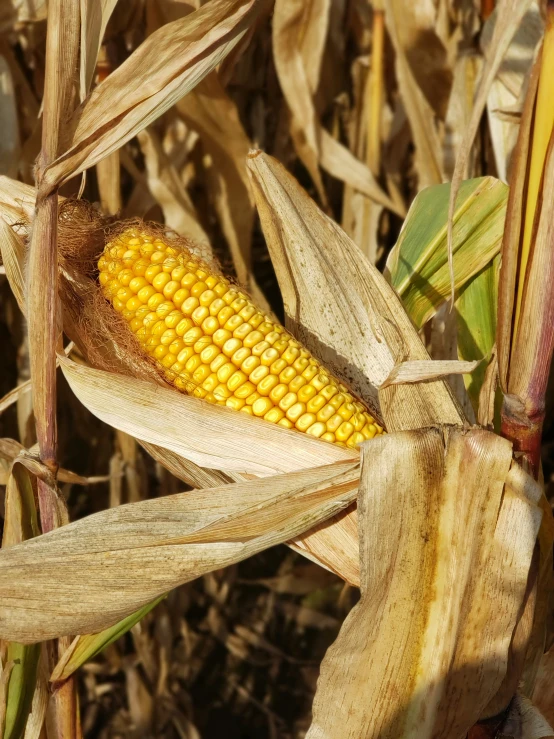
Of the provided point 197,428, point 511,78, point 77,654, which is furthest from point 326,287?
point 511,78

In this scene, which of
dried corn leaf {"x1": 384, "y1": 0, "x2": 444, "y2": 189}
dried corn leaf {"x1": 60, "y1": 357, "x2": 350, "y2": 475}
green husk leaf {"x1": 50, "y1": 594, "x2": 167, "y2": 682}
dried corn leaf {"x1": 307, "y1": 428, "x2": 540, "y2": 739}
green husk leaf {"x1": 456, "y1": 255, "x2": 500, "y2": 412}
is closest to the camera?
dried corn leaf {"x1": 307, "y1": 428, "x2": 540, "y2": 739}

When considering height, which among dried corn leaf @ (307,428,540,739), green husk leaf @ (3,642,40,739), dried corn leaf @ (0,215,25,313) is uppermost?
dried corn leaf @ (0,215,25,313)

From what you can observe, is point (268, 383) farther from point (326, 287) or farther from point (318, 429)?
point (326, 287)

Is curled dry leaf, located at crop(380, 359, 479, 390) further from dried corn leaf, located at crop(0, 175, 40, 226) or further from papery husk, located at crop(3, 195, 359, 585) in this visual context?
dried corn leaf, located at crop(0, 175, 40, 226)

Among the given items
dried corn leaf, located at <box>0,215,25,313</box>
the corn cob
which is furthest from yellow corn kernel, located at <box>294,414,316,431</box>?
dried corn leaf, located at <box>0,215,25,313</box>

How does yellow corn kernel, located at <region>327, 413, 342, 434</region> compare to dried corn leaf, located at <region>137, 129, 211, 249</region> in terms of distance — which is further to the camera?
dried corn leaf, located at <region>137, 129, 211, 249</region>

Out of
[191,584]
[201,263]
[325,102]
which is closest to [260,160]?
[201,263]

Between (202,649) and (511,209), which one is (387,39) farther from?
(202,649)
